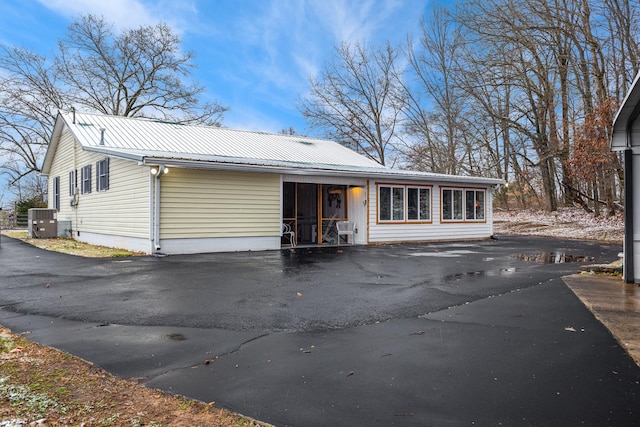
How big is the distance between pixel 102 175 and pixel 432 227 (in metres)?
12.4


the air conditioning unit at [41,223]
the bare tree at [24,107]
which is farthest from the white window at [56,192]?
the bare tree at [24,107]

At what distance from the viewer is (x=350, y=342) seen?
3877mm

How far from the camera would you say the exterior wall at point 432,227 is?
50.2 ft

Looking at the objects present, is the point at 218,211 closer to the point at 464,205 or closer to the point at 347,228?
the point at 347,228

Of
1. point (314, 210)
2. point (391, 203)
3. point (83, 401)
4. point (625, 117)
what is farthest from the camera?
point (314, 210)

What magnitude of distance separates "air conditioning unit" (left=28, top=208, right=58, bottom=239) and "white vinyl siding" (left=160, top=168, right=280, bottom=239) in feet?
31.2

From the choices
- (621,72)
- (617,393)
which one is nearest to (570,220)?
(621,72)

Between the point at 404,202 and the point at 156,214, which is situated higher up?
the point at 404,202

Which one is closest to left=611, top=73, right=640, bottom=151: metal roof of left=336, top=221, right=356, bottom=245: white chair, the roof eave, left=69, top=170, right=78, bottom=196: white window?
the roof eave

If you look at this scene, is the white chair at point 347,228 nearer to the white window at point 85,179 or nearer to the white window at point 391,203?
the white window at point 391,203

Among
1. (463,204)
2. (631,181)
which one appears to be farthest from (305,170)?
Answer: (631,181)

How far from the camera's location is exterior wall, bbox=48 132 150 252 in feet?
39.0

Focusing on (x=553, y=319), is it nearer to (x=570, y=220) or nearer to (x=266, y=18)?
(x=570, y=220)

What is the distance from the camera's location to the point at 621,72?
1839cm
